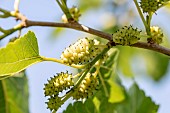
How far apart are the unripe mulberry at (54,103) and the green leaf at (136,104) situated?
1.62 feet

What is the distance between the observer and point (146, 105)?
5.87 feet

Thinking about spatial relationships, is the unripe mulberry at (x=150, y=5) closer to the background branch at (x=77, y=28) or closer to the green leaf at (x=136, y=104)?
the background branch at (x=77, y=28)

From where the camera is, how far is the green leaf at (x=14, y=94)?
209cm

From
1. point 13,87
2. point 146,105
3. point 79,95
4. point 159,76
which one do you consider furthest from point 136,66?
point 79,95

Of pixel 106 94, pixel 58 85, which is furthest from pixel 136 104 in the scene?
pixel 58 85

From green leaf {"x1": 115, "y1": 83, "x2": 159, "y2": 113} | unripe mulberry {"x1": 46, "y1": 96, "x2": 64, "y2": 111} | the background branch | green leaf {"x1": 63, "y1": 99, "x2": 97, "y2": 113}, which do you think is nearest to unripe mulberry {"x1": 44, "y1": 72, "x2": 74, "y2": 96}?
unripe mulberry {"x1": 46, "y1": 96, "x2": 64, "y2": 111}

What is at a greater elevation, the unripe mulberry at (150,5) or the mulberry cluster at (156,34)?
the unripe mulberry at (150,5)

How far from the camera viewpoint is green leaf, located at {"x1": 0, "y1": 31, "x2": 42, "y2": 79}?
138 cm

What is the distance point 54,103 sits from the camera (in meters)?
1.38

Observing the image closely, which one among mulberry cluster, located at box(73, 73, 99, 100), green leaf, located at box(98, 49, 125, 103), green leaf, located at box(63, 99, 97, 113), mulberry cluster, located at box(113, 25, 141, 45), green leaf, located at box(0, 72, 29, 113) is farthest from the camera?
green leaf, located at box(0, 72, 29, 113)

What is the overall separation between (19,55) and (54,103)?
18 cm

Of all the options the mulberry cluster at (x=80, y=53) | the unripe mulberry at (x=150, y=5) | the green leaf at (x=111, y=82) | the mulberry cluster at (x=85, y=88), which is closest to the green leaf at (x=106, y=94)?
the green leaf at (x=111, y=82)

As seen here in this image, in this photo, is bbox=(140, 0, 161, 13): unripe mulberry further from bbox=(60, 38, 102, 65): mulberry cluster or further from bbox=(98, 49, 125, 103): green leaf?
bbox=(98, 49, 125, 103): green leaf

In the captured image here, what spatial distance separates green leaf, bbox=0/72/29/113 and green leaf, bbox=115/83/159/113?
17.2 inches
